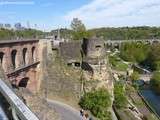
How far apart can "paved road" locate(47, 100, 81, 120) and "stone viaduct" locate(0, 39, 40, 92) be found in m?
3.56

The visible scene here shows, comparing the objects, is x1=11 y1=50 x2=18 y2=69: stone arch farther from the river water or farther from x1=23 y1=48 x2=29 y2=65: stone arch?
the river water

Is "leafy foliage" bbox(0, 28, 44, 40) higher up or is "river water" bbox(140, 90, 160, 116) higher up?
"leafy foliage" bbox(0, 28, 44, 40)

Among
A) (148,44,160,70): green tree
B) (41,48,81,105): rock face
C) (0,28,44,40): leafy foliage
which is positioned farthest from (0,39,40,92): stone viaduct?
(148,44,160,70): green tree

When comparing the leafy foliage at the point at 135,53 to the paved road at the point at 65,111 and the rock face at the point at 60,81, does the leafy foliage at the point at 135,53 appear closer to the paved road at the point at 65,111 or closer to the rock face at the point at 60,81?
the rock face at the point at 60,81

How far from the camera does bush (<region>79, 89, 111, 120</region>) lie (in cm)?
3309

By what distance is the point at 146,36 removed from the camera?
178 metres

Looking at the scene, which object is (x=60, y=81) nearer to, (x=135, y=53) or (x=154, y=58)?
(x=154, y=58)

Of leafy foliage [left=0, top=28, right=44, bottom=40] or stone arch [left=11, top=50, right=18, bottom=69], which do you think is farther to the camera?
leafy foliage [left=0, top=28, right=44, bottom=40]

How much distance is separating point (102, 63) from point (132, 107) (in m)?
10.8

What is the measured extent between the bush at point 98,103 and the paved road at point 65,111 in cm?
169

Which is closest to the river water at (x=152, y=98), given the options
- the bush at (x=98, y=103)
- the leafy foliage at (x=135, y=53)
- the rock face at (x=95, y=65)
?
the rock face at (x=95, y=65)

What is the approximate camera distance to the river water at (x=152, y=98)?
172 feet

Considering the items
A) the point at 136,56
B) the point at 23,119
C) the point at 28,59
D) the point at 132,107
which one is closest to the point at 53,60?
the point at 28,59

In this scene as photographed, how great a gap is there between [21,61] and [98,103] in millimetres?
8507
